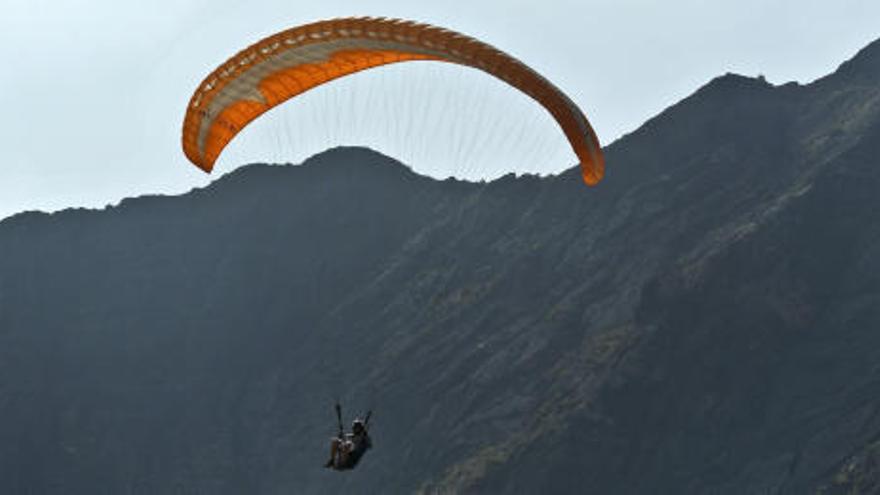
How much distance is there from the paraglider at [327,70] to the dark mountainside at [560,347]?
6848 cm

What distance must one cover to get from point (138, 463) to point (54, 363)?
23478 millimetres

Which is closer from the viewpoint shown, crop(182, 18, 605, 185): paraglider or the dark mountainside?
crop(182, 18, 605, 185): paraglider

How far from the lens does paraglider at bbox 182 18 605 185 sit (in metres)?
38.2

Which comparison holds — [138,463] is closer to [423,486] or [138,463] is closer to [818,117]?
[423,486]

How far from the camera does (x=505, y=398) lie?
13725cm

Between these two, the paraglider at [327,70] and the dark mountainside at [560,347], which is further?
the dark mountainside at [560,347]

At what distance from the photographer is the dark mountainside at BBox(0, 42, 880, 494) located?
4951 inches

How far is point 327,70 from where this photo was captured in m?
41.3

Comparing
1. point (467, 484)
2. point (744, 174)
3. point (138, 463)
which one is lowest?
point (467, 484)

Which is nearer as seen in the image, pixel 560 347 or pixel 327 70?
pixel 327 70

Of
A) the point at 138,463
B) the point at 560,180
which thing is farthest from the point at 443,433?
the point at 138,463

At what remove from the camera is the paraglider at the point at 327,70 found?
3825cm

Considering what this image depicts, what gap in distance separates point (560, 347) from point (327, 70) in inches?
3972

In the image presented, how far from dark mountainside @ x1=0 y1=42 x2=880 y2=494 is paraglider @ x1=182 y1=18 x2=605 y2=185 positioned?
68.5 meters
